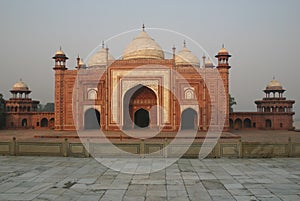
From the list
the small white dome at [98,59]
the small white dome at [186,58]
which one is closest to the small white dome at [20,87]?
the small white dome at [98,59]

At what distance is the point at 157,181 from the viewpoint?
19.9 ft

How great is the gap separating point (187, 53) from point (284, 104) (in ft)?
32.4

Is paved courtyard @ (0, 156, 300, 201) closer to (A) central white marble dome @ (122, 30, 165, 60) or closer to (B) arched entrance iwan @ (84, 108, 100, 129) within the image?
(B) arched entrance iwan @ (84, 108, 100, 129)

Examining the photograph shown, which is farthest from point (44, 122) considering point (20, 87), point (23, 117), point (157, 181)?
point (157, 181)

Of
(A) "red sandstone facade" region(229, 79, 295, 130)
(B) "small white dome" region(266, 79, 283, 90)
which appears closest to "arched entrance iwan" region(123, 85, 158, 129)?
(A) "red sandstone facade" region(229, 79, 295, 130)

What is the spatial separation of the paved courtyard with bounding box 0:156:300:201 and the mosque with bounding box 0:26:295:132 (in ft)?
39.3

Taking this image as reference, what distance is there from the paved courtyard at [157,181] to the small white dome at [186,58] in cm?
1713

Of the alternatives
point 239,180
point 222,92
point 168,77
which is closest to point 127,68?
point 168,77

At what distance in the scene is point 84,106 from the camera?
21125 mm

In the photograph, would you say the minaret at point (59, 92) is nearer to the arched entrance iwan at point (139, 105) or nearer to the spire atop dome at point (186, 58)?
the arched entrance iwan at point (139, 105)

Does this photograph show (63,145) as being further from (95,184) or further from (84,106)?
(84,106)

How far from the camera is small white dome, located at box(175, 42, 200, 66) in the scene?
2458 cm

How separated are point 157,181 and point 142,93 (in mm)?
16316

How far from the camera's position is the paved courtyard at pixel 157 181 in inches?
199
